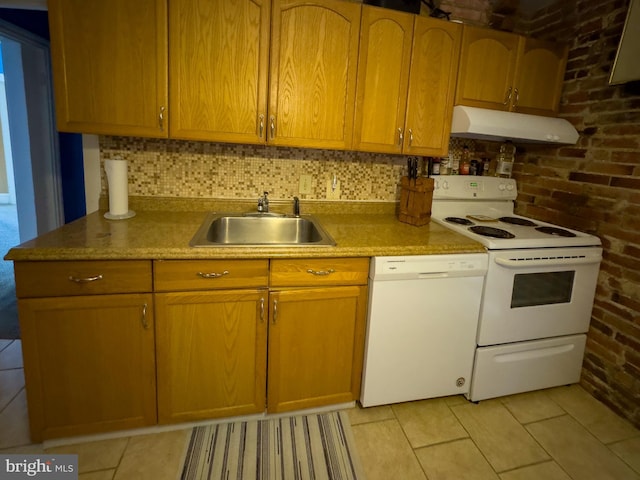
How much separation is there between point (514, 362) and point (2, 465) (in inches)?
94.3

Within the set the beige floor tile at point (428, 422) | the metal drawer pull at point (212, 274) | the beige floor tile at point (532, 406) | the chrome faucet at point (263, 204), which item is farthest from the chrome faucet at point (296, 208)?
the beige floor tile at point (532, 406)

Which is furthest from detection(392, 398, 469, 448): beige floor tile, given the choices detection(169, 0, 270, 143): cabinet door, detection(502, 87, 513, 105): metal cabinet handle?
detection(502, 87, 513, 105): metal cabinet handle

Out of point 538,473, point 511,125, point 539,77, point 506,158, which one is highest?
point 539,77

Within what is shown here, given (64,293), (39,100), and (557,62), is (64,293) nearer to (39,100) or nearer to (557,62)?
(39,100)

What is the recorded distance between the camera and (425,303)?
1729 millimetres

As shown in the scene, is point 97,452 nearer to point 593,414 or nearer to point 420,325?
point 420,325

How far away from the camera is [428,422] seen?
1.80 m

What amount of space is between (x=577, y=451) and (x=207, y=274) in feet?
6.25

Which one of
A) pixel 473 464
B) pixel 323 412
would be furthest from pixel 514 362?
pixel 323 412

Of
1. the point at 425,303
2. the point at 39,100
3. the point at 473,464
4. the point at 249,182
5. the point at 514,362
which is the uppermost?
the point at 39,100

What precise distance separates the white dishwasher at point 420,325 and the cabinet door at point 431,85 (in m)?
0.69

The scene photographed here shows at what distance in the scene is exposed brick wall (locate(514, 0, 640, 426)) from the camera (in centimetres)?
184

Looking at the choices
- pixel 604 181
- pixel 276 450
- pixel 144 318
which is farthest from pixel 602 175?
pixel 144 318

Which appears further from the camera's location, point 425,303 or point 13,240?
point 13,240
